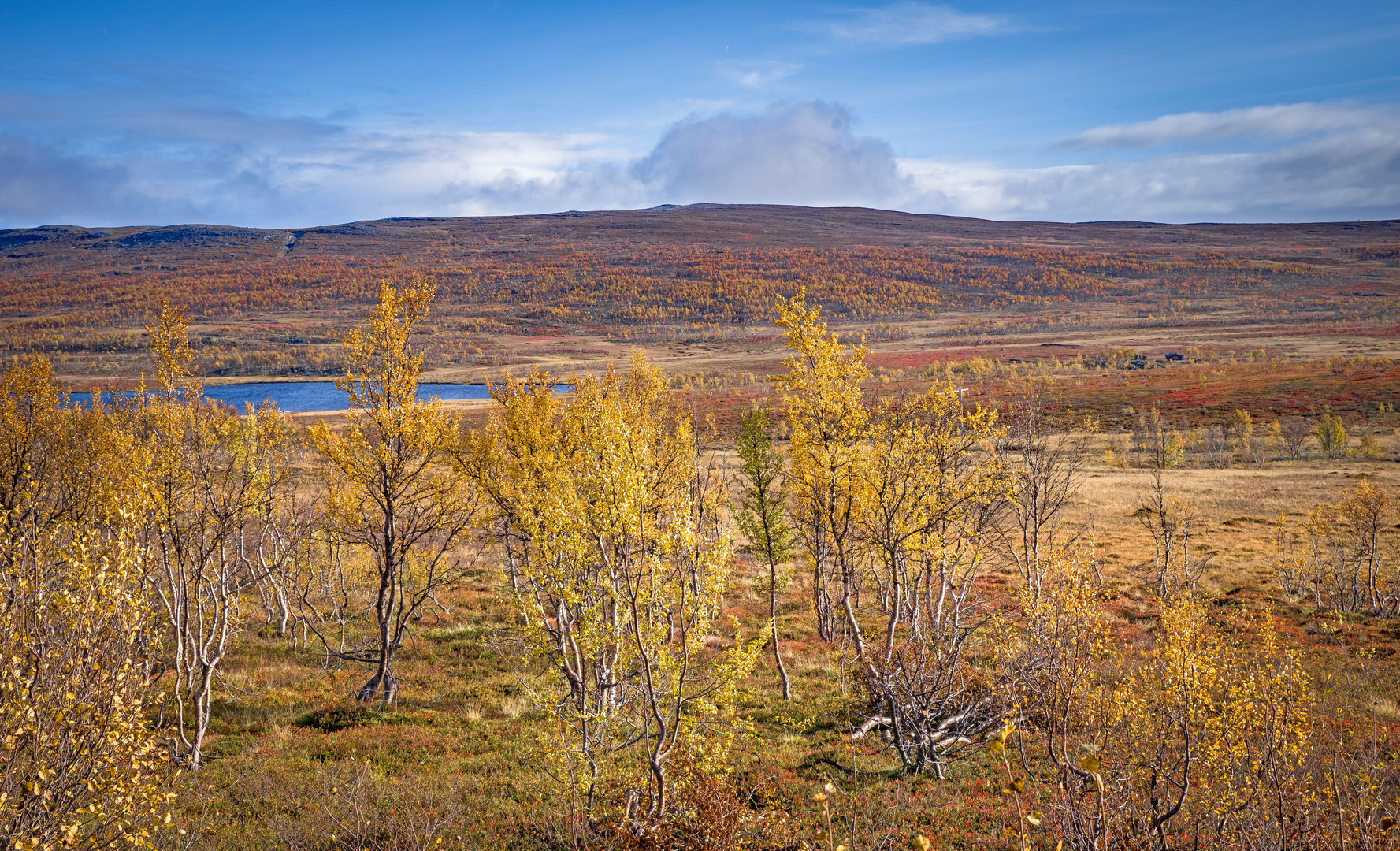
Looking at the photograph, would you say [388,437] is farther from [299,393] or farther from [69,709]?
[299,393]

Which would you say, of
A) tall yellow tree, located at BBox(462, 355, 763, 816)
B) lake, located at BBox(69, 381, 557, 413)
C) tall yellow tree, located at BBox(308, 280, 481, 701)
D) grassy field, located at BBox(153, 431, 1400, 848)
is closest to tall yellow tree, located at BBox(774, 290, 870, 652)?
grassy field, located at BBox(153, 431, 1400, 848)

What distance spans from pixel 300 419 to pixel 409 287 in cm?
7123

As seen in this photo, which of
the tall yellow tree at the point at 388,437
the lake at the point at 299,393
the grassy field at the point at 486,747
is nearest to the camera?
the grassy field at the point at 486,747

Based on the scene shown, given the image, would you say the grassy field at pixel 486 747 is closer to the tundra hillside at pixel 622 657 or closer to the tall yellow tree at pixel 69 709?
the tundra hillside at pixel 622 657

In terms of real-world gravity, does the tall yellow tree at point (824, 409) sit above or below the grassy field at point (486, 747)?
above

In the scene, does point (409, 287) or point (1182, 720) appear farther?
point (409, 287)

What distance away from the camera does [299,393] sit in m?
111

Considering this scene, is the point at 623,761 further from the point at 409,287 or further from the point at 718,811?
the point at 409,287

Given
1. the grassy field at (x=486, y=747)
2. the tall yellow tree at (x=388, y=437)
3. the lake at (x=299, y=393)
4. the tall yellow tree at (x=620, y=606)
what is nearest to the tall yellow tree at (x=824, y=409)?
the grassy field at (x=486, y=747)

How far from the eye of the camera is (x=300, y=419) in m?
76.4

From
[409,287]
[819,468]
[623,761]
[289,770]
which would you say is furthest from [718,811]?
[409,287]

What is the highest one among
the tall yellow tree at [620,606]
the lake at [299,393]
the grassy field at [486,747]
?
the tall yellow tree at [620,606]

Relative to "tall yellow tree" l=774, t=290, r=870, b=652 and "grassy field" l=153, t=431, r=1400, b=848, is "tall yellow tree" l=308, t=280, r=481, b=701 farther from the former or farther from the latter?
"tall yellow tree" l=774, t=290, r=870, b=652

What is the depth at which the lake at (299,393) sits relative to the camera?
97.9m
